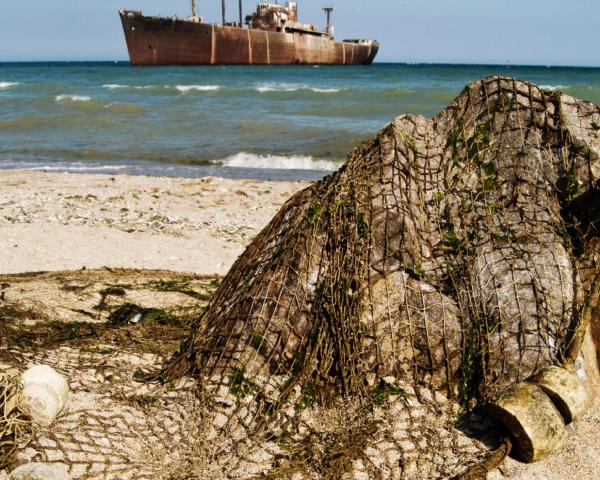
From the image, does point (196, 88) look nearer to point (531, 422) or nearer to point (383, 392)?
point (383, 392)

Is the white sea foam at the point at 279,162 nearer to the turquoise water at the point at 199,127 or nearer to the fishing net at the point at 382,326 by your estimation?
the turquoise water at the point at 199,127

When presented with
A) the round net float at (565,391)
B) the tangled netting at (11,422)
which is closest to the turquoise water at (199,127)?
the tangled netting at (11,422)

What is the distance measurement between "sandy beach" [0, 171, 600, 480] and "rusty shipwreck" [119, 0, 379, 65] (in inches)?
2130

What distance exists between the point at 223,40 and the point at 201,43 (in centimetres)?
218

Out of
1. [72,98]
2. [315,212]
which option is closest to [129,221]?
[315,212]

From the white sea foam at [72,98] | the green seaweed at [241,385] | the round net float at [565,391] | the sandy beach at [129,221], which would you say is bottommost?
the sandy beach at [129,221]

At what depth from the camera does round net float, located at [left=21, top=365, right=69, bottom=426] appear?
3.77 meters

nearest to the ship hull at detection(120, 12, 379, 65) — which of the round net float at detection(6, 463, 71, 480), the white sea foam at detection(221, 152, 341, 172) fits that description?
the white sea foam at detection(221, 152, 341, 172)

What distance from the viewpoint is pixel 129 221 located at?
33.6 ft

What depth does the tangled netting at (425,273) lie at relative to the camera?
4.02m

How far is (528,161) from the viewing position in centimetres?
464

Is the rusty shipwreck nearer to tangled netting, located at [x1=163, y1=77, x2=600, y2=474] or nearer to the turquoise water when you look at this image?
the turquoise water

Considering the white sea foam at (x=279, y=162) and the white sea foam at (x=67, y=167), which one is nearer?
the white sea foam at (x=67, y=167)

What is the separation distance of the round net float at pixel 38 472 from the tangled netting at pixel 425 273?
1009mm
